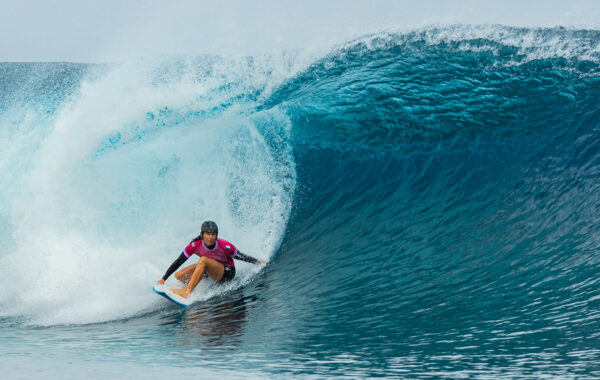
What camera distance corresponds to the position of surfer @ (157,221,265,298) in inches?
237

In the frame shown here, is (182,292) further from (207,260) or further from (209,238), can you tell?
(209,238)

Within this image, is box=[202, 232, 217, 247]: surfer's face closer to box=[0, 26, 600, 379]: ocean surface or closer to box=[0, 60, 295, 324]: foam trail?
box=[0, 26, 600, 379]: ocean surface

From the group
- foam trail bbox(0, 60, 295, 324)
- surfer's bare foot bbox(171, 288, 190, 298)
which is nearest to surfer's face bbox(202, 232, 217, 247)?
surfer's bare foot bbox(171, 288, 190, 298)

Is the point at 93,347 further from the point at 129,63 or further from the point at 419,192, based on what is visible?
the point at 129,63

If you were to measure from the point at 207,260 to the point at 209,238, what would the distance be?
26 centimetres

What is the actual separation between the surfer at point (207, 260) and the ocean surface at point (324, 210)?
0.22 meters

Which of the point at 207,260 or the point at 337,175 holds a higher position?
the point at 337,175

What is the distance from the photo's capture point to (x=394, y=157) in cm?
869

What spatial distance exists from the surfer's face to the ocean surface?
56 cm

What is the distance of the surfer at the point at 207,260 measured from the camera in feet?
19.7

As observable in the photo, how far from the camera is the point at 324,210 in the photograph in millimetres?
8211

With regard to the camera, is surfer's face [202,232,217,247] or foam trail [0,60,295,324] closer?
surfer's face [202,232,217,247]

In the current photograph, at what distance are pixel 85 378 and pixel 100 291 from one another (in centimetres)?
320

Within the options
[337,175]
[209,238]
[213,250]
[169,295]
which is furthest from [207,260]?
[337,175]
